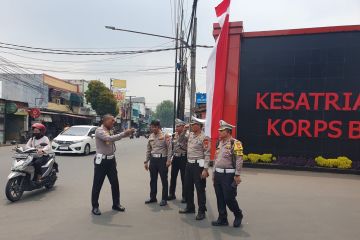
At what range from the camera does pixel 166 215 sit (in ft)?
20.6

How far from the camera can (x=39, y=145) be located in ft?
25.5

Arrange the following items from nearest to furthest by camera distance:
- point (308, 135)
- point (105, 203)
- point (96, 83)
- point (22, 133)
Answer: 1. point (105, 203)
2. point (308, 135)
3. point (22, 133)
4. point (96, 83)

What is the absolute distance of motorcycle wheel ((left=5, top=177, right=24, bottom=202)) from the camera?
6878 millimetres

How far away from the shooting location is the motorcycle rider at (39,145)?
7637 mm

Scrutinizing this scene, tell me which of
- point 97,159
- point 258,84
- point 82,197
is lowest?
point 82,197

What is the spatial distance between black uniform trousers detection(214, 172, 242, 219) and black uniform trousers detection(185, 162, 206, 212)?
1.50ft

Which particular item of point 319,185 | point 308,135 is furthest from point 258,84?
point 319,185

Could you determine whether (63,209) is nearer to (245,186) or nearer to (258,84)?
(245,186)

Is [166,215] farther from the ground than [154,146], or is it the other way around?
[154,146]

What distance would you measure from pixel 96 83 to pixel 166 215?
133 feet

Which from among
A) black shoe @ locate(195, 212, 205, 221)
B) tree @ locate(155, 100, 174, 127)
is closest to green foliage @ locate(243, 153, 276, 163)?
black shoe @ locate(195, 212, 205, 221)

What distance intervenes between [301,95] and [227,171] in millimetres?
8365

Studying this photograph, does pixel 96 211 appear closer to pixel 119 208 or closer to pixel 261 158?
pixel 119 208

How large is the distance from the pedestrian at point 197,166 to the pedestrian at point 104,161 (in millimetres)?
1097
